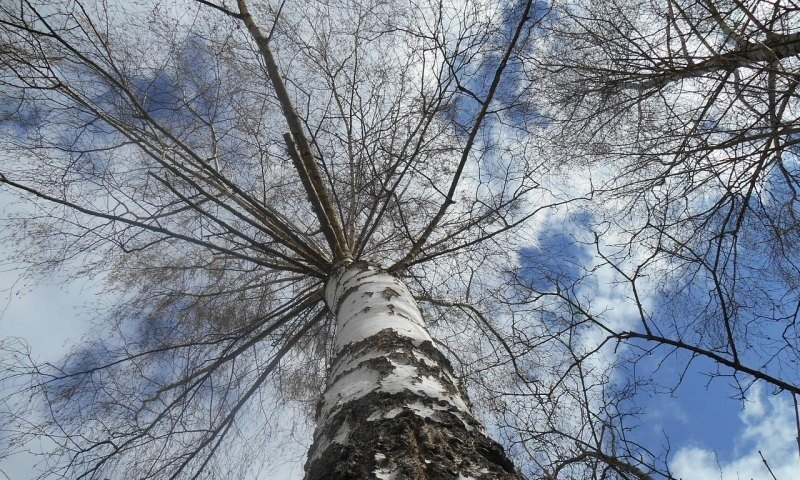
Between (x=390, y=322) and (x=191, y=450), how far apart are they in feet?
8.72

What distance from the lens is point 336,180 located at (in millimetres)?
4211

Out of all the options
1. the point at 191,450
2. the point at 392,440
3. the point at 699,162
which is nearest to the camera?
the point at 392,440

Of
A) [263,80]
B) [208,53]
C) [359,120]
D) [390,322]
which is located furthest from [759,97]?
[208,53]

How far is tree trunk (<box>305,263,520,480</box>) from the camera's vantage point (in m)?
1.07

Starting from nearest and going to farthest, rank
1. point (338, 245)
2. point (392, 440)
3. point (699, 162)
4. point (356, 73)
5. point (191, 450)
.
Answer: point (392, 440), point (699, 162), point (338, 245), point (191, 450), point (356, 73)

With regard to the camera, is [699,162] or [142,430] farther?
[142,430]

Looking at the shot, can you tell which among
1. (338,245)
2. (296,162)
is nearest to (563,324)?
(338,245)

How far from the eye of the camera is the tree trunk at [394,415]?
1.07 meters

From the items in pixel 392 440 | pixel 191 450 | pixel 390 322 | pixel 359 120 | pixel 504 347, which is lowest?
pixel 392 440

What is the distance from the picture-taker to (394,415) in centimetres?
126

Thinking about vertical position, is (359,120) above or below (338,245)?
above

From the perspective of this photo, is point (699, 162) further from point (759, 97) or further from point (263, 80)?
point (263, 80)

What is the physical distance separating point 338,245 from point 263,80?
1596 millimetres

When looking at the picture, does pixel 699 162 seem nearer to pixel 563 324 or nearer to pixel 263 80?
pixel 563 324
